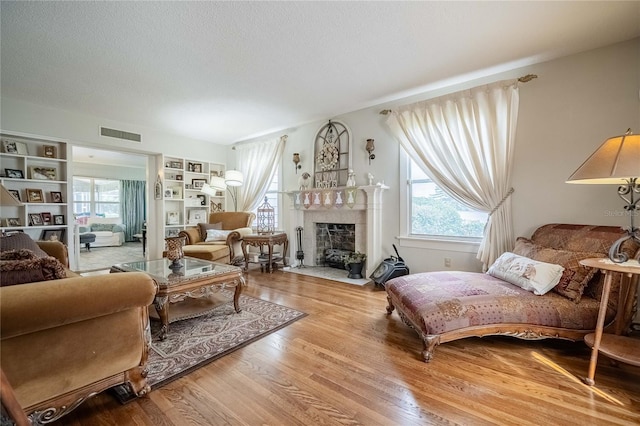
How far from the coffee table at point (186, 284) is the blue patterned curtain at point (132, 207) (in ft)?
22.9

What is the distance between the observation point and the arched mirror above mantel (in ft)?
14.0

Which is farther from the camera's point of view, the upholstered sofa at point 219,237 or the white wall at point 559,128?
the upholstered sofa at point 219,237

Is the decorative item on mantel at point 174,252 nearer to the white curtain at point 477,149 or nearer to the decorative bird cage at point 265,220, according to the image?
the decorative bird cage at point 265,220

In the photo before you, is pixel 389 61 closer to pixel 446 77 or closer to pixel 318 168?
pixel 446 77

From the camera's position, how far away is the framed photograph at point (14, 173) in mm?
3674

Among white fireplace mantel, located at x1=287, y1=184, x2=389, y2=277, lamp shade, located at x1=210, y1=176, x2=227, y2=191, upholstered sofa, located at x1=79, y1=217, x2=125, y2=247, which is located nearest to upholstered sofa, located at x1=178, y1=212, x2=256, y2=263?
lamp shade, located at x1=210, y1=176, x2=227, y2=191

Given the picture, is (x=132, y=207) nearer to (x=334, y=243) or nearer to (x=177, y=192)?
(x=177, y=192)

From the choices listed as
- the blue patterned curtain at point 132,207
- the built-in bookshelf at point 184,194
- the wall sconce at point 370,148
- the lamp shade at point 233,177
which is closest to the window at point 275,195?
the lamp shade at point 233,177

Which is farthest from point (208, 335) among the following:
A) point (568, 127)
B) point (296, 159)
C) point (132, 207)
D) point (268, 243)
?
point (132, 207)

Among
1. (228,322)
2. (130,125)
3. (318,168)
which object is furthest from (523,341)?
(130,125)

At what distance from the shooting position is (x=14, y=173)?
12.2ft

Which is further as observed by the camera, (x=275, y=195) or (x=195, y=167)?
(x=195, y=167)

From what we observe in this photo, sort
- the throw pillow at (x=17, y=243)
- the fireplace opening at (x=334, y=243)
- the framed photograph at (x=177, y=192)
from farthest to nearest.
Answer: the framed photograph at (x=177, y=192)
the fireplace opening at (x=334, y=243)
the throw pillow at (x=17, y=243)

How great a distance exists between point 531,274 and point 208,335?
2.68 m
